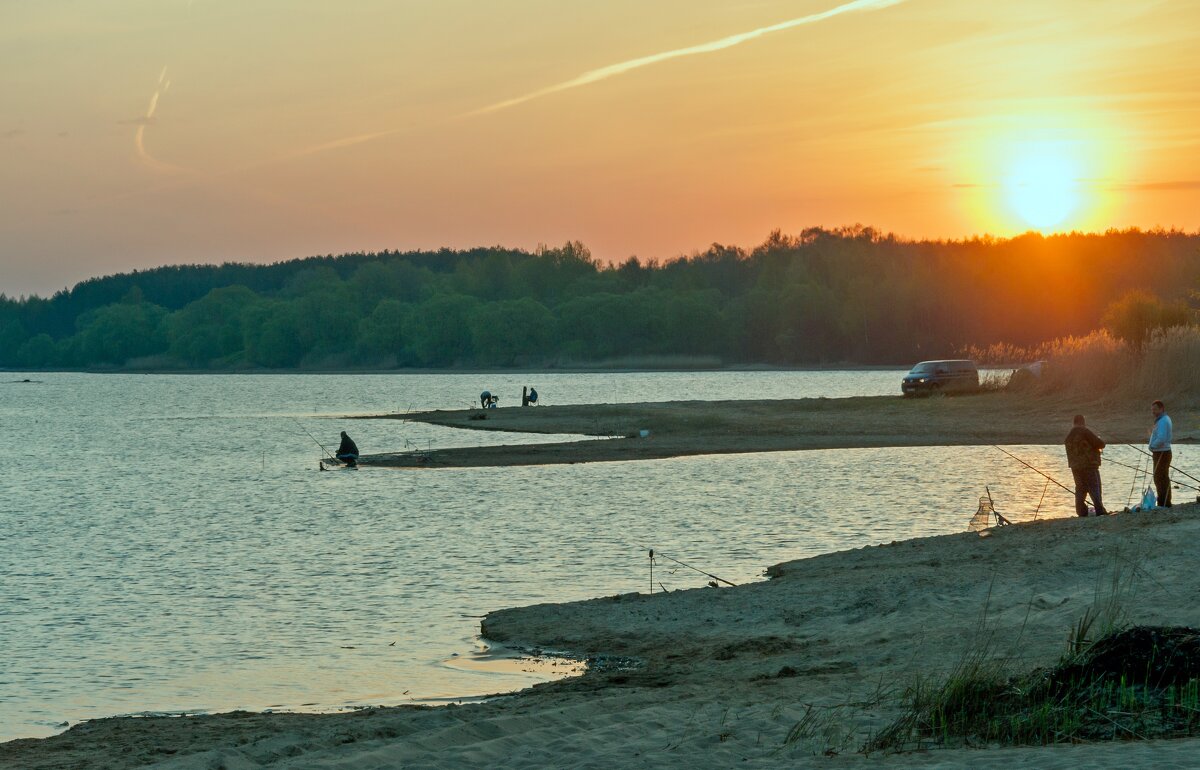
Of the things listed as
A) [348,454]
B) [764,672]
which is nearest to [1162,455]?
[764,672]

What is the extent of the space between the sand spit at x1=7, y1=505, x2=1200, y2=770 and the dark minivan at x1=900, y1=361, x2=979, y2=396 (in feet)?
126

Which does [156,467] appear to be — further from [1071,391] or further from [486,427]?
[1071,391]

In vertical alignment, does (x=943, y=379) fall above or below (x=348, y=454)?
above

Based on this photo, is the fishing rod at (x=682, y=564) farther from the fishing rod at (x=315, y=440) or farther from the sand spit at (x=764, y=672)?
the fishing rod at (x=315, y=440)

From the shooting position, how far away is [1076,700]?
29.1 ft

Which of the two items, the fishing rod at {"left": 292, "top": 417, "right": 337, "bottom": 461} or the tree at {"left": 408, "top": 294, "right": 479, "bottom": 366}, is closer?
the fishing rod at {"left": 292, "top": 417, "right": 337, "bottom": 461}

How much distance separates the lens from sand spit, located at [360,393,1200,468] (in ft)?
133

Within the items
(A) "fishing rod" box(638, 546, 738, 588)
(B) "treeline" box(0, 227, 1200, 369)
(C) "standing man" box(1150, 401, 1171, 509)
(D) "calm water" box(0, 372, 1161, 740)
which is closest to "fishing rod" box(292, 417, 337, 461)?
(D) "calm water" box(0, 372, 1161, 740)

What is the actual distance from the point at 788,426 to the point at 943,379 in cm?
1025

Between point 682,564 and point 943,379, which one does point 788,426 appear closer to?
point 943,379

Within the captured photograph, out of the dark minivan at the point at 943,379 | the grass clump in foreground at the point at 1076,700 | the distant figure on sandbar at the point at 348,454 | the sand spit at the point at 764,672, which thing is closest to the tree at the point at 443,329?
the dark minivan at the point at 943,379

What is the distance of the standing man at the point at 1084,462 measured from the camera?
19.7 metres

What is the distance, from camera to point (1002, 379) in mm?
56781

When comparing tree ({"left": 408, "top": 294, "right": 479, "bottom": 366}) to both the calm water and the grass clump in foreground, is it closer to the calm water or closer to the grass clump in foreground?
the calm water
